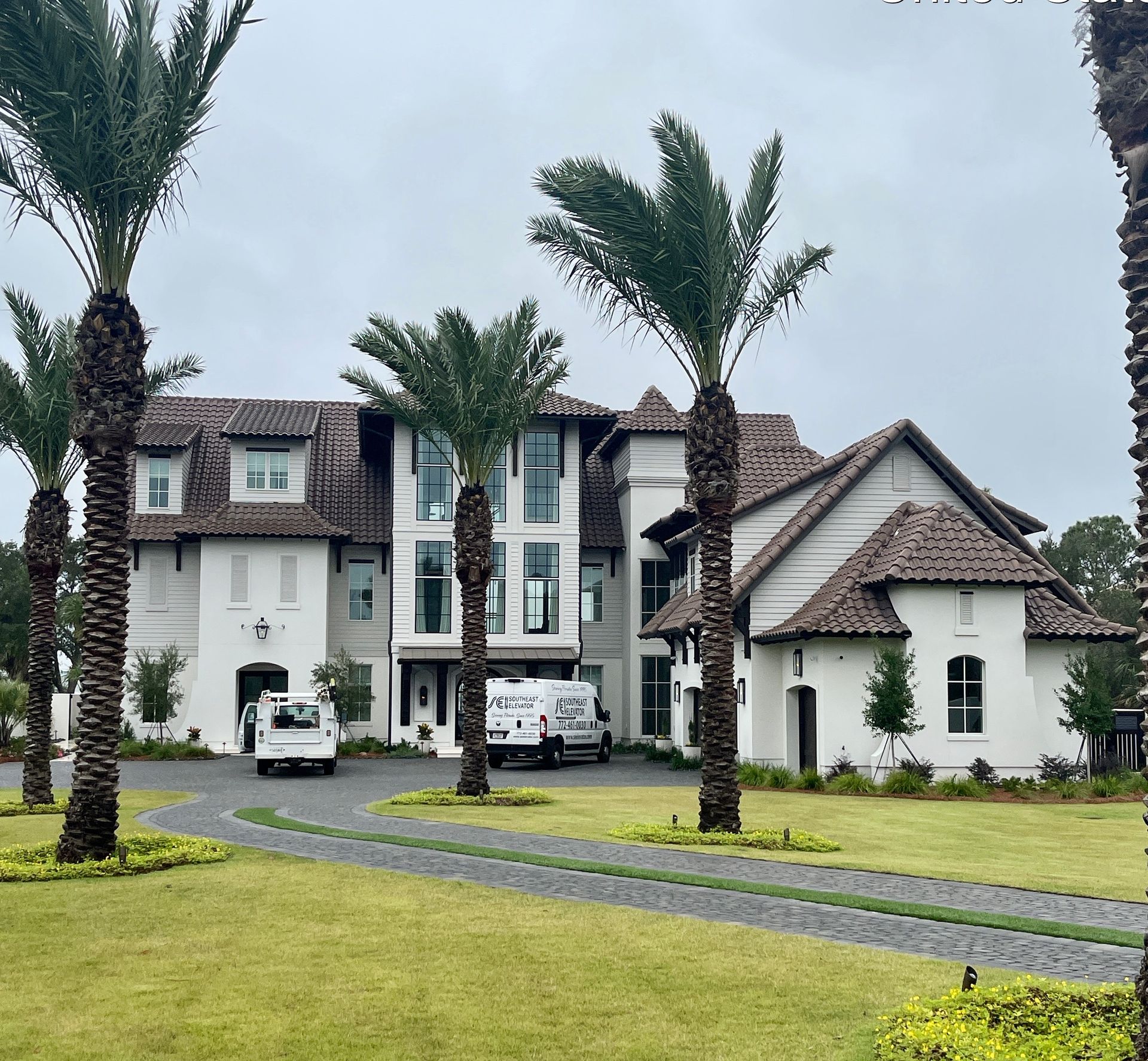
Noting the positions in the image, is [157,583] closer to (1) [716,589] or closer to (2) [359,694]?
(2) [359,694]

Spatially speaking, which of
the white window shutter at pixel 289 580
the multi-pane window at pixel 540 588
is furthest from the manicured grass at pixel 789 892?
the white window shutter at pixel 289 580

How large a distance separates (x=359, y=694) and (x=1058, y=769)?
22635 millimetres

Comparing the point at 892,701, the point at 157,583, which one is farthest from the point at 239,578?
the point at 892,701

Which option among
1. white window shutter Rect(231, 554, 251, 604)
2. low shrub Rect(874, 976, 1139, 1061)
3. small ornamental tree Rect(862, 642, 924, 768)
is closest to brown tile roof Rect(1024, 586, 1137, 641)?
small ornamental tree Rect(862, 642, 924, 768)

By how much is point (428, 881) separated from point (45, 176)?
9.16m

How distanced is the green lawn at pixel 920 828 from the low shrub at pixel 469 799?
1.25ft

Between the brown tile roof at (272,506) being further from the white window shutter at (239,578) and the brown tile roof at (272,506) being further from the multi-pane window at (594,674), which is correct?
the multi-pane window at (594,674)

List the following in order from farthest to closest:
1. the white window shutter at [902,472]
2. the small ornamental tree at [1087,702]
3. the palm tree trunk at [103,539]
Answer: the white window shutter at [902,472]
the small ornamental tree at [1087,702]
the palm tree trunk at [103,539]

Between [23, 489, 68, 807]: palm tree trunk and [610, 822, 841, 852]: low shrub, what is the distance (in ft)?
33.9

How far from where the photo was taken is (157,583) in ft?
140

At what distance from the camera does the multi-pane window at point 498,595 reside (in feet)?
137

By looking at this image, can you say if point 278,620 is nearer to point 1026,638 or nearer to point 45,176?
point 1026,638

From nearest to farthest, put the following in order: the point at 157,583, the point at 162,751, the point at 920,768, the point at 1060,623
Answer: the point at 920,768 < the point at 1060,623 < the point at 162,751 < the point at 157,583

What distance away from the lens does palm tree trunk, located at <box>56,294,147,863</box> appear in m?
14.8
